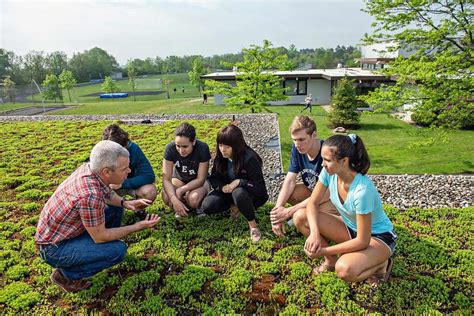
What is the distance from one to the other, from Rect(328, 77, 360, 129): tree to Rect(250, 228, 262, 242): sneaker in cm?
1339

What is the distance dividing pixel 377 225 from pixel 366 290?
61cm

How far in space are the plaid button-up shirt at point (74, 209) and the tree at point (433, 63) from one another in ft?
20.9

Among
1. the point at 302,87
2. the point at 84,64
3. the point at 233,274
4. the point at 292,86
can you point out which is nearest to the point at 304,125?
the point at 233,274

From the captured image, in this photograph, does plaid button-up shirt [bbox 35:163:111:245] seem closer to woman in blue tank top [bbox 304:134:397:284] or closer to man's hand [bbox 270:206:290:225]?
man's hand [bbox 270:206:290:225]

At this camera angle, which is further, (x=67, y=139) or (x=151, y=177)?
(x=67, y=139)

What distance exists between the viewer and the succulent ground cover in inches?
97.4

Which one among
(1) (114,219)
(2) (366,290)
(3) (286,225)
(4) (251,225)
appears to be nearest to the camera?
(2) (366,290)

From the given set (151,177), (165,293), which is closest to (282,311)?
(165,293)

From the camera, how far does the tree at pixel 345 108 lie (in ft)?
50.4

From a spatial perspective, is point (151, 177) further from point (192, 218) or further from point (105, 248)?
point (105, 248)

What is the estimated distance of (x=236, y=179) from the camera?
350cm

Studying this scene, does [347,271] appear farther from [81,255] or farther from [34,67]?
[34,67]

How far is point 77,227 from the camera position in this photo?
7.98 ft

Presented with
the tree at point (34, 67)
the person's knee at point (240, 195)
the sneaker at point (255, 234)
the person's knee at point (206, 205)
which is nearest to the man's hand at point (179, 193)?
the person's knee at point (206, 205)
